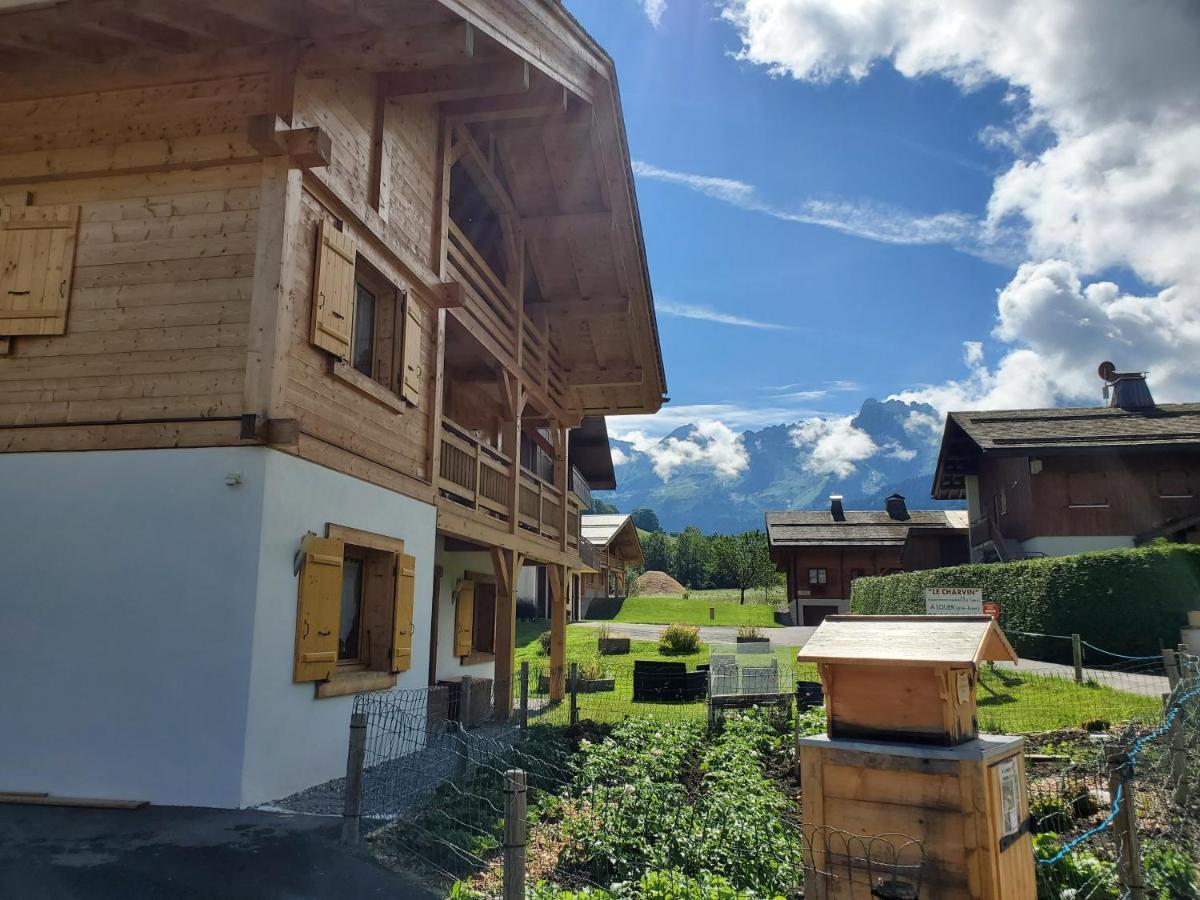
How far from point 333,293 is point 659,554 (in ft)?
329

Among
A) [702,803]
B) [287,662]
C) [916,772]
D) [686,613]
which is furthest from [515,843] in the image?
[686,613]

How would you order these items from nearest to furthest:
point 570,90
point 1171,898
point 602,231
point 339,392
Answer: point 1171,898 < point 339,392 < point 570,90 < point 602,231

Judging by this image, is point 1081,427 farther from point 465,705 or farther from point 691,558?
point 691,558

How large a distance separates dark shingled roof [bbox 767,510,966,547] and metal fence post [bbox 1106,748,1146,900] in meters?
43.4

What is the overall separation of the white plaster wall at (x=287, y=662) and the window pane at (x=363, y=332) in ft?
5.12

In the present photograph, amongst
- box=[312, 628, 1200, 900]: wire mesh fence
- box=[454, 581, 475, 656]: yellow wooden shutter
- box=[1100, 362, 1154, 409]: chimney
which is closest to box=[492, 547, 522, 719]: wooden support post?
box=[312, 628, 1200, 900]: wire mesh fence

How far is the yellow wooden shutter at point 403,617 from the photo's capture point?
9211 mm

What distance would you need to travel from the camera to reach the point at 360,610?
9.28m

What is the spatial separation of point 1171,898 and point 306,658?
663cm

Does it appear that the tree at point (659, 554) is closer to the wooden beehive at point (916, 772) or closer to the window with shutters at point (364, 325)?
→ the window with shutters at point (364, 325)

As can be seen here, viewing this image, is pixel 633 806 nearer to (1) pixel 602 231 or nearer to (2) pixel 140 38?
(2) pixel 140 38

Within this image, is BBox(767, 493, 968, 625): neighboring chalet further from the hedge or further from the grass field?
the grass field

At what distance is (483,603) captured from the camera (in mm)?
16531

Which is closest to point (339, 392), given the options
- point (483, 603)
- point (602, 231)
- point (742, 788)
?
point (742, 788)
